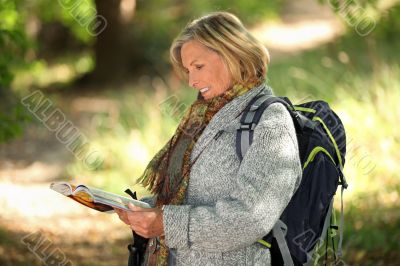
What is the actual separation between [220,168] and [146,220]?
0.33 meters

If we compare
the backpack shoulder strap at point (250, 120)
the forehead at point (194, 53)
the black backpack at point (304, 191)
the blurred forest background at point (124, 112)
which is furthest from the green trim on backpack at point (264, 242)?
the blurred forest background at point (124, 112)

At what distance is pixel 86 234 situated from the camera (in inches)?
265

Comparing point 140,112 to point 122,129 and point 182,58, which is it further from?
point 182,58

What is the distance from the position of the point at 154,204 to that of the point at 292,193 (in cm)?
65

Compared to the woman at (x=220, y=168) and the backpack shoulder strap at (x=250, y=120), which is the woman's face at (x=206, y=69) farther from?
the backpack shoulder strap at (x=250, y=120)

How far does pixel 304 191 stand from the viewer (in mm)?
2369

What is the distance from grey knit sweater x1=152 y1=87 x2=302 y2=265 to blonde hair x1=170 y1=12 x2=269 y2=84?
8 centimetres

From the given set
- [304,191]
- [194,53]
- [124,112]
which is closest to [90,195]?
[194,53]

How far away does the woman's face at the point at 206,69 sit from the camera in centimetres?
240

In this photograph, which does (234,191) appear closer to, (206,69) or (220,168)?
(220,168)

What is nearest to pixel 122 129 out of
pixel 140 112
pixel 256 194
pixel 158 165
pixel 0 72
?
pixel 140 112

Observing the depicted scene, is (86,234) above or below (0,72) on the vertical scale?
below

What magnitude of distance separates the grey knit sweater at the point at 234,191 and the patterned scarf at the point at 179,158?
0.04 meters

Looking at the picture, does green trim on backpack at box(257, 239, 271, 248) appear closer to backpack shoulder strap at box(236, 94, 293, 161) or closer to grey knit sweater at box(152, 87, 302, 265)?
grey knit sweater at box(152, 87, 302, 265)
